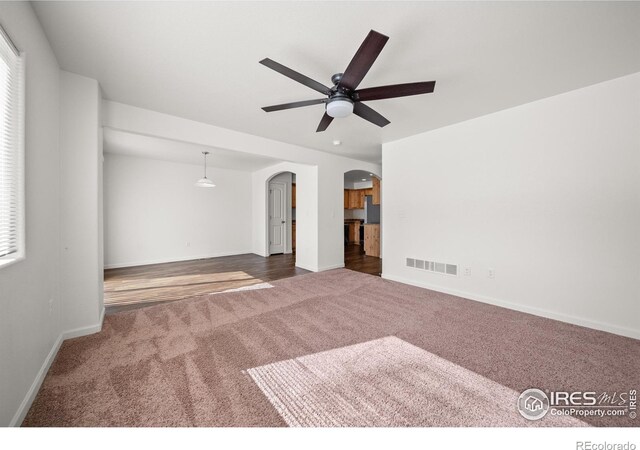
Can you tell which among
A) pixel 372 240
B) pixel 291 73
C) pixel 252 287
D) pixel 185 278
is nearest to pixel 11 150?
pixel 291 73

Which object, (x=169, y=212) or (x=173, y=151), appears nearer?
(x=173, y=151)

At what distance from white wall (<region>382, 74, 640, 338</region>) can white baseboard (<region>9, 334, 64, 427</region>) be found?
4383mm

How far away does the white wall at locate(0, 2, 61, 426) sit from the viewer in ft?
4.50

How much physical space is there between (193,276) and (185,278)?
0.18 meters

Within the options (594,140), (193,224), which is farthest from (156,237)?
(594,140)

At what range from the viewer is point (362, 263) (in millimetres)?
6102

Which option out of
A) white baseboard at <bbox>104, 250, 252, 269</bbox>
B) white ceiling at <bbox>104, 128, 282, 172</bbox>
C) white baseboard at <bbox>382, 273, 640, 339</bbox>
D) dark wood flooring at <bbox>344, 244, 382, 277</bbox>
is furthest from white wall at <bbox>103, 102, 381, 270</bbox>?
white baseboard at <bbox>382, 273, 640, 339</bbox>

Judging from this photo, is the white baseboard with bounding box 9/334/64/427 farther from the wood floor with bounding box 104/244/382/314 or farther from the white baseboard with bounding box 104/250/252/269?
the white baseboard with bounding box 104/250/252/269

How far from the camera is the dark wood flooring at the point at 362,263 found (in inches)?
212

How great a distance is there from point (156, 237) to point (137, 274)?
1332mm

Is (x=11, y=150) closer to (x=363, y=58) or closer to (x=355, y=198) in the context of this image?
(x=363, y=58)

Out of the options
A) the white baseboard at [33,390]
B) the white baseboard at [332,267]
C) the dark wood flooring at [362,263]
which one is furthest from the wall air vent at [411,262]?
the white baseboard at [33,390]

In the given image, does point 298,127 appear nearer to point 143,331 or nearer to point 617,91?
point 143,331

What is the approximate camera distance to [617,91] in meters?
2.48
